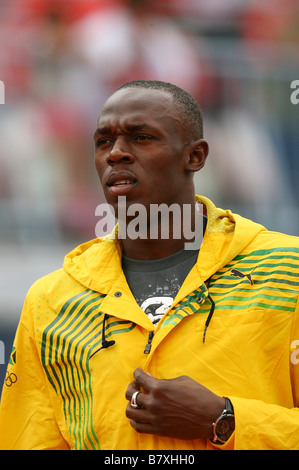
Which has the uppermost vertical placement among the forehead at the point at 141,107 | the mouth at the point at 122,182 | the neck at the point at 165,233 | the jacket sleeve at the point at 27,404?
the forehead at the point at 141,107

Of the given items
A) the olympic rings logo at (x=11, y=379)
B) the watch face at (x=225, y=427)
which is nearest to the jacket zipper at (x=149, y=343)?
the watch face at (x=225, y=427)

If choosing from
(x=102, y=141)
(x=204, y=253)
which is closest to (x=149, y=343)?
(x=204, y=253)

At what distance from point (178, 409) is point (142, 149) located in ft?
2.94

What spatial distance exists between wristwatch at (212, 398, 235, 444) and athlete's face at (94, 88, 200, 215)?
768 mm

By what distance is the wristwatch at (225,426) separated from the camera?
89.1 inches

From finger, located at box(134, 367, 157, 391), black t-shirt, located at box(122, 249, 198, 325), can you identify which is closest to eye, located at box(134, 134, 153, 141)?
black t-shirt, located at box(122, 249, 198, 325)

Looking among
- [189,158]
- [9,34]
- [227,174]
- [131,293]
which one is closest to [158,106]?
[189,158]

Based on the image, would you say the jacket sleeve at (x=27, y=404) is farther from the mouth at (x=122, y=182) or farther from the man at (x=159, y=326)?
the mouth at (x=122, y=182)

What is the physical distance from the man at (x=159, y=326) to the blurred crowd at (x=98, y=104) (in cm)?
265

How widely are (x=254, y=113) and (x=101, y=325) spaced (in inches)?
132

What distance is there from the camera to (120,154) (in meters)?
2.62

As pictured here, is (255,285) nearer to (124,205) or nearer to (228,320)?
(228,320)

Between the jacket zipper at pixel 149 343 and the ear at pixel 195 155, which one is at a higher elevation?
the ear at pixel 195 155

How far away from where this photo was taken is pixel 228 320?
243 centimetres
